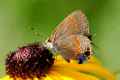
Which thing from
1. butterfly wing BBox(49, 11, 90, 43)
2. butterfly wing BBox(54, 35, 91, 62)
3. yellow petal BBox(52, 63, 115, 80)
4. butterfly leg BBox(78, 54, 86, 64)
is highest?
butterfly wing BBox(49, 11, 90, 43)

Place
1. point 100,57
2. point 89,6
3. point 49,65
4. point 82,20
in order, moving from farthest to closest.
A: 1. point 89,6
2. point 100,57
3. point 49,65
4. point 82,20

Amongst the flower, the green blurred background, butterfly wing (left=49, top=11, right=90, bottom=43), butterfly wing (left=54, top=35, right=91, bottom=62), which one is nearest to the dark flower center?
the flower

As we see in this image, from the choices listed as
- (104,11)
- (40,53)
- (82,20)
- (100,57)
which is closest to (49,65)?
(40,53)

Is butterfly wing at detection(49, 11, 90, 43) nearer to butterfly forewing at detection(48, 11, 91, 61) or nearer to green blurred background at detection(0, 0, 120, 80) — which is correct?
Answer: butterfly forewing at detection(48, 11, 91, 61)

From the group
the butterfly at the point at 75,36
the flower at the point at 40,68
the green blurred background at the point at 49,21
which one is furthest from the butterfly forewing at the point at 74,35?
the green blurred background at the point at 49,21

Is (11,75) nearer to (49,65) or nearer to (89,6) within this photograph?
(49,65)

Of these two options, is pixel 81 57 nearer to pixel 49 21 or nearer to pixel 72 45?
pixel 72 45
